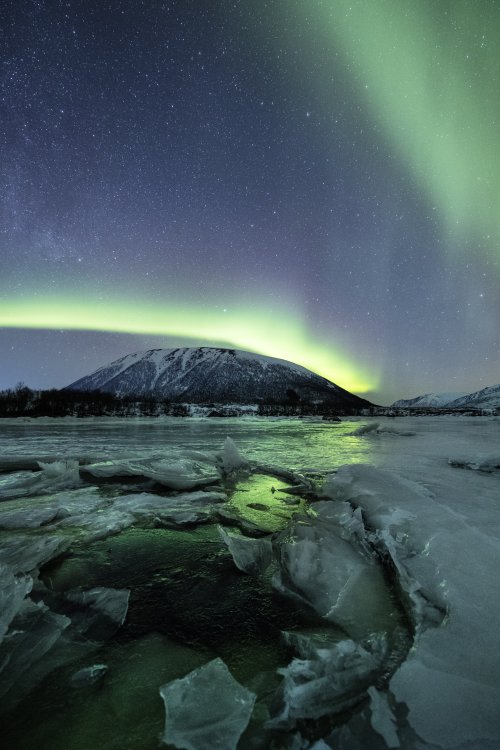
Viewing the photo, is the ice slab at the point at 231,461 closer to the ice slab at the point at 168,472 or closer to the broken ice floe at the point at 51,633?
the ice slab at the point at 168,472

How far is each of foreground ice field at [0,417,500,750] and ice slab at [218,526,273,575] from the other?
2 cm

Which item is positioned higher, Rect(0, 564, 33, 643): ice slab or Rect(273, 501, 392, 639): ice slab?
Rect(0, 564, 33, 643): ice slab

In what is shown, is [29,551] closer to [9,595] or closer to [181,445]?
[9,595]

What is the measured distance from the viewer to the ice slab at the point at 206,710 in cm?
169

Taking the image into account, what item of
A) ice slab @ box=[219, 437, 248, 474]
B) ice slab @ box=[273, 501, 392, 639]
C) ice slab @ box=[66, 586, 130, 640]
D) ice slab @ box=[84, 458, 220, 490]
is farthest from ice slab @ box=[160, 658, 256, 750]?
ice slab @ box=[219, 437, 248, 474]

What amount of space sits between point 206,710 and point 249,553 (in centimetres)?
204

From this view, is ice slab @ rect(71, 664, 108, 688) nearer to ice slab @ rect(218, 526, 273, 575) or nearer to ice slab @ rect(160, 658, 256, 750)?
ice slab @ rect(160, 658, 256, 750)

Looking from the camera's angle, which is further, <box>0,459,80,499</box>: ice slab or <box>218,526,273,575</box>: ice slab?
<box>0,459,80,499</box>: ice slab

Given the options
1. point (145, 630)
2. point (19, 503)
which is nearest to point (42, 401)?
point (19, 503)

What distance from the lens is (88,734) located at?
1.77 metres


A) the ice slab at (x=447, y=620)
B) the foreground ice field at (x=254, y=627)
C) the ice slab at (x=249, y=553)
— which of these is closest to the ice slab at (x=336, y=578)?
the foreground ice field at (x=254, y=627)

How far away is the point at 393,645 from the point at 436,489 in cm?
463

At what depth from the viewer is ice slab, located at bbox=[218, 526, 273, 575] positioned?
12.2 feet

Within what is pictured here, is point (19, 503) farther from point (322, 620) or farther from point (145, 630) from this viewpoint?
point (322, 620)
